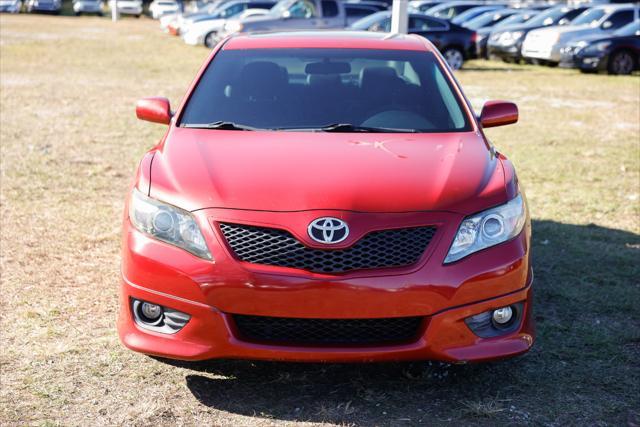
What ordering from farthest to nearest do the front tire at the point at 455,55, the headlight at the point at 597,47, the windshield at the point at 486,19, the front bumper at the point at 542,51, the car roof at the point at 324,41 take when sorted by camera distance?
the windshield at the point at 486,19
the front tire at the point at 455,55
the front bumper at the point at 542,51
the headlight at the point at 597,47
the car roof at the point at 324,41

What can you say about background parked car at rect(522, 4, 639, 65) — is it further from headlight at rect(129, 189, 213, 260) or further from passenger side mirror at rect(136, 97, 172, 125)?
headlight at rect(129, 189, 213, 260)

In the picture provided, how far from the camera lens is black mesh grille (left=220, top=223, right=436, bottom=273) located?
12.0ft

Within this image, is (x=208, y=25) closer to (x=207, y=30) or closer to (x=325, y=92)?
(x=207, y=30)

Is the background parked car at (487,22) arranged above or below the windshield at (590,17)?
below

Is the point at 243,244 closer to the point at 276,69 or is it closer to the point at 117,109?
the point at 276,69

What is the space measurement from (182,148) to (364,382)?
4.68ft

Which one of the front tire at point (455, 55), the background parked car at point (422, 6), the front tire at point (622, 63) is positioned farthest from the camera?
the background parked car at point (422, 6)

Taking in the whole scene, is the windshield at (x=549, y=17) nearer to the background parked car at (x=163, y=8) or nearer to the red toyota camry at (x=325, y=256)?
the red toyota camry at (x=325, y=256)

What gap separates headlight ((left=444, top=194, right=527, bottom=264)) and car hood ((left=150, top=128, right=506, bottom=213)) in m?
0.05

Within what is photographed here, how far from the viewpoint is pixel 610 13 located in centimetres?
2250

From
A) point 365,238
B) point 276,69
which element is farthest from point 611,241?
point 365,238

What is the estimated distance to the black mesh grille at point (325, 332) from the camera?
12.3ft

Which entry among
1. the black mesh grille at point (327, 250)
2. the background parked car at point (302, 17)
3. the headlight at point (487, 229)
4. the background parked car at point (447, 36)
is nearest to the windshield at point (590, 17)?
the background parked car at point (447, 36)

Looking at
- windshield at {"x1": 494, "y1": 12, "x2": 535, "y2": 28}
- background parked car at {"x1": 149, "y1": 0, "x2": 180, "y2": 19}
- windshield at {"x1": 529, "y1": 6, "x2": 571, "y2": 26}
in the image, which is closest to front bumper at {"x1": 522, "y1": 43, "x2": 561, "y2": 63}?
windshield at {"x1": 529, "y1": 6, "x2": 571, "y2": 26}
